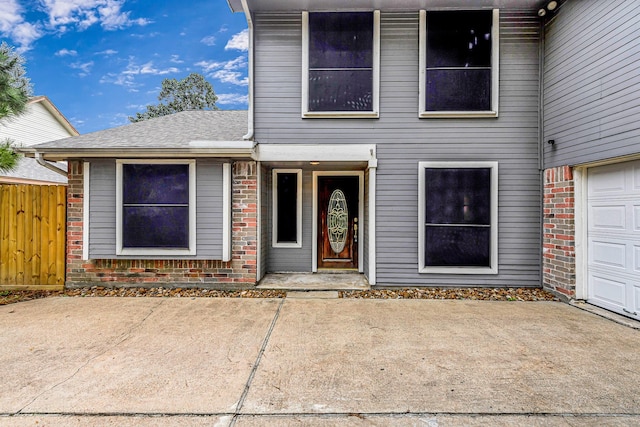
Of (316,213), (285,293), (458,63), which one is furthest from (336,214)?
(458,63)

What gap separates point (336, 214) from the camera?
661 cm

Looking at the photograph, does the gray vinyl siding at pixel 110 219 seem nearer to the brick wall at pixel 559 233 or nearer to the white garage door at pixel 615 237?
the brick wall at pixel 559 233

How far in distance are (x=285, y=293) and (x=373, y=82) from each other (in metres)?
3.93

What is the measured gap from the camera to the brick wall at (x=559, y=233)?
477 centimetres

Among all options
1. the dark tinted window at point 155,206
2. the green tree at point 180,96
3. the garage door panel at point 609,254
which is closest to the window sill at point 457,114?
the garage door panel at point 609,254

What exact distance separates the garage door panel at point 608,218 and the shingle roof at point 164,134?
5681mm

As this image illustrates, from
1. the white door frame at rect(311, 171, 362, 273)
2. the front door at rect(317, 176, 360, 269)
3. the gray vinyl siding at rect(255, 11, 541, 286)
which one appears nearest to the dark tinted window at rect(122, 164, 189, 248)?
the gray vinyl siding at rect(255, 11, 541, 286)

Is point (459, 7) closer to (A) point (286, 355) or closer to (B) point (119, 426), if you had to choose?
(A) point (286, 355)

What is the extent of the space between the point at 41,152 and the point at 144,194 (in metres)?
1.68

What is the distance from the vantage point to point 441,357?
10.0 ft

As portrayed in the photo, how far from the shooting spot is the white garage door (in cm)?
402

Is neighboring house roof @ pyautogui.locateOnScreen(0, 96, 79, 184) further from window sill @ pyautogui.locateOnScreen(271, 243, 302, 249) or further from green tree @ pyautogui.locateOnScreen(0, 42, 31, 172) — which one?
window sill @ pyautogui.locateOnScreen(271, 243, 302, 249)

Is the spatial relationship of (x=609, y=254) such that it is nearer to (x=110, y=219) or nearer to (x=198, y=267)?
(x=198, y=267)

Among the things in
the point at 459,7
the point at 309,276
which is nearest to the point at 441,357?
the point at 309,276
